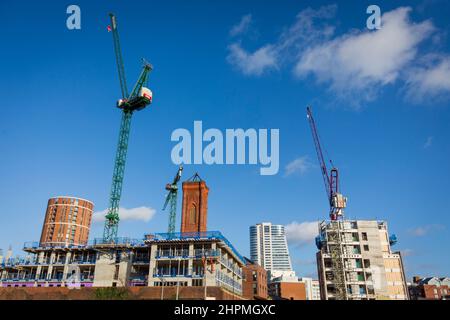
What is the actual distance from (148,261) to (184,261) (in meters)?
9.09

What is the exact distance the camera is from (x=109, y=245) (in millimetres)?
75812

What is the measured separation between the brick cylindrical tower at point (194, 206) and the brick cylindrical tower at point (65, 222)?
102371 millimetres

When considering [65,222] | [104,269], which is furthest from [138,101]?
[65,222]

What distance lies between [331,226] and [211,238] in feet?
157

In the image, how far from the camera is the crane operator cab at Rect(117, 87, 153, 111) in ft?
336

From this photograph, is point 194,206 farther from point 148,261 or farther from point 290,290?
point 290,290

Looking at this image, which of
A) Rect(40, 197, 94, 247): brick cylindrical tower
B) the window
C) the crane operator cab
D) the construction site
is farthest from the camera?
Rect(40, 197, 94, 247): brick cylindrical tower

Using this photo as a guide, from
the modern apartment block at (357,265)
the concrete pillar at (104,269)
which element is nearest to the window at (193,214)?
the concrete pillar at (104,269)

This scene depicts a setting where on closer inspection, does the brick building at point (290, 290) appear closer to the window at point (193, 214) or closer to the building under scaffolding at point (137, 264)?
the building under scaffolding at point (137, 264)

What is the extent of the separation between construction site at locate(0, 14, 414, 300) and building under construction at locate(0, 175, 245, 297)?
0.65 feet

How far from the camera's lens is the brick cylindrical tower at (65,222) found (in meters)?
166

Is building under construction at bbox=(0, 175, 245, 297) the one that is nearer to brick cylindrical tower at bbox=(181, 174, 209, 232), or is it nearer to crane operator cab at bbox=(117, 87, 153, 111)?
brick cylindrical tower at bbox=(181, 174, 209, 232)

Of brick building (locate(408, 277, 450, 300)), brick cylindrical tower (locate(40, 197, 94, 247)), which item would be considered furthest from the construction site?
brick cylindrical tower (locate(40, 197, 94, 247))
